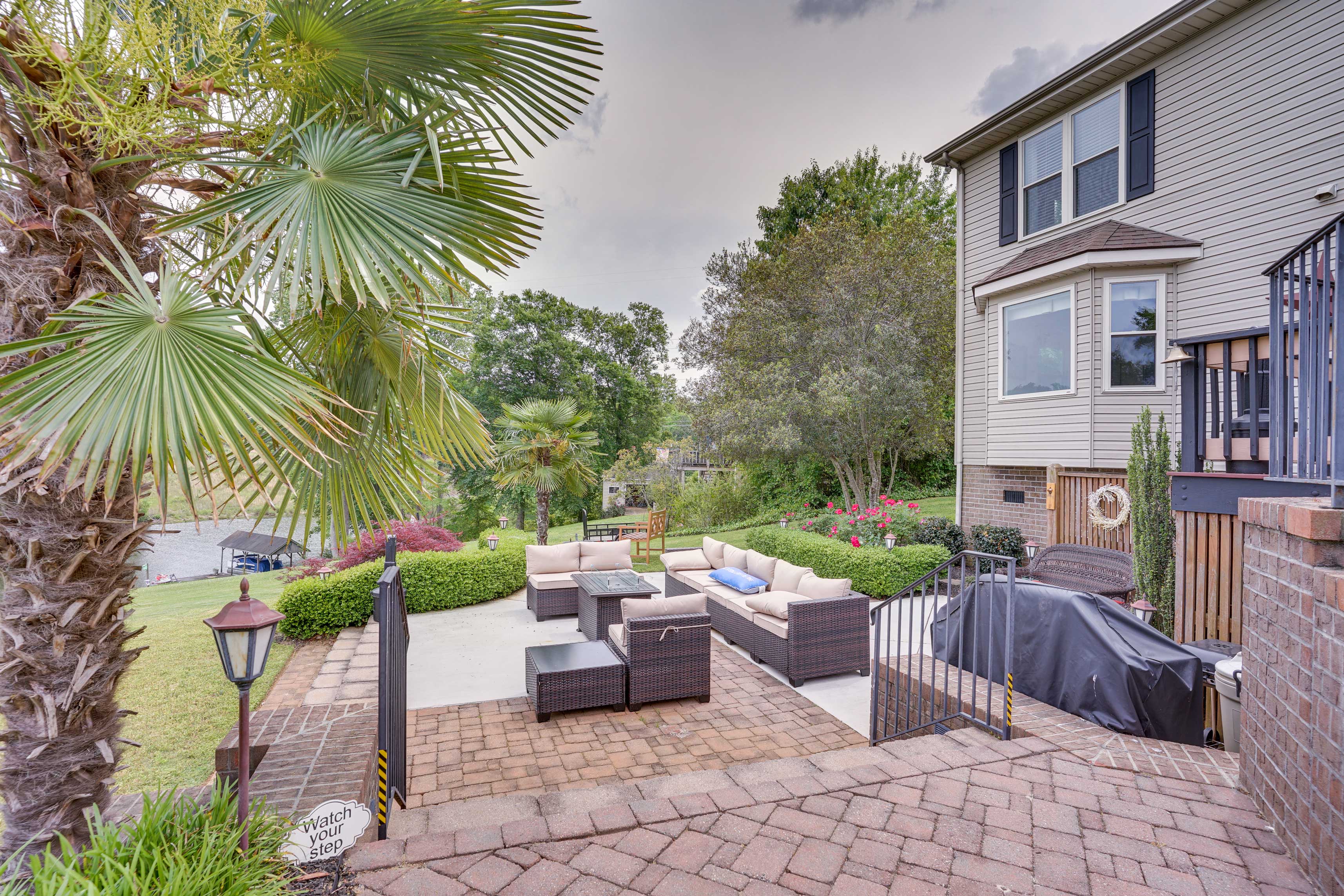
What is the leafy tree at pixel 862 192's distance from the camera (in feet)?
69.4

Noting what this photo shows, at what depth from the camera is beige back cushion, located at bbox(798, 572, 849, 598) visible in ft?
18.9

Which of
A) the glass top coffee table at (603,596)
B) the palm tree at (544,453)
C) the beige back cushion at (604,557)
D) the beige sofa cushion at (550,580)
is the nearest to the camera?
the glass top coffee table at (603,596)

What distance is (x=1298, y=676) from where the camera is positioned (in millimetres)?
2156

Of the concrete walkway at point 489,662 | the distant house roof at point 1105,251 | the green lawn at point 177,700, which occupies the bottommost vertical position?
the concrete walkway at point 489,662

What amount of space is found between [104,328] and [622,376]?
22.5 metres

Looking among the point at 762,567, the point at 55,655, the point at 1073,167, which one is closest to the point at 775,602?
the point at 762,567

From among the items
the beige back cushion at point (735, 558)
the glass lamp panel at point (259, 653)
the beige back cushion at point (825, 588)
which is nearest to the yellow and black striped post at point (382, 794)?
the glass lamp panel at point (259, 653)

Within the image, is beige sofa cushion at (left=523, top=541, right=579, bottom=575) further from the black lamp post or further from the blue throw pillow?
the black lamp post

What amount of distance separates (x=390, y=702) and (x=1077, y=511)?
873cm

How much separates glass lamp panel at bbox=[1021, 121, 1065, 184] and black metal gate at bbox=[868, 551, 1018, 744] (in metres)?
6.75

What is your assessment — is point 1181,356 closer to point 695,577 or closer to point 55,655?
point 695,577

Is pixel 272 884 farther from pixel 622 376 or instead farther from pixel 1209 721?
pixel 622 376

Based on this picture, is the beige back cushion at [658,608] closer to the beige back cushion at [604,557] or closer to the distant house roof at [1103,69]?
the beige back cushion at [604,557]

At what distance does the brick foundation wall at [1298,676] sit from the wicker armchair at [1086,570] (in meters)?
4.37
